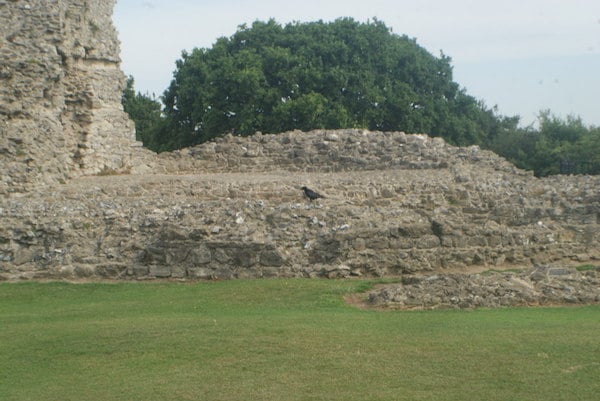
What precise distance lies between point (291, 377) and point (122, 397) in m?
1.61

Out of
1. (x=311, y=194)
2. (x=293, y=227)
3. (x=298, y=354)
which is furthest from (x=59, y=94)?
(x=298, y=354)

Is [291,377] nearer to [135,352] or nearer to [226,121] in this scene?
[135,352]

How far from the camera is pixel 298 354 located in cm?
1110

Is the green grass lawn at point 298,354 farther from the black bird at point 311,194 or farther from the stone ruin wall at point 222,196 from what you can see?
the black bird at point 311,194

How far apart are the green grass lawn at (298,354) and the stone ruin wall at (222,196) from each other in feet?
9.93

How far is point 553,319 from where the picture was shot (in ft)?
42.5

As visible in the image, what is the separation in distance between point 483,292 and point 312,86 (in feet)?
96.7

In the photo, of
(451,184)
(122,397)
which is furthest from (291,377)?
(451,184)

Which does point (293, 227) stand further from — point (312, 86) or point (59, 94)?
point (312, 86)

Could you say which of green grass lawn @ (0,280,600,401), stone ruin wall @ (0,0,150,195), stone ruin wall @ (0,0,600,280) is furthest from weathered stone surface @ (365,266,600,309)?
stone ruin wall @ (0,0,150,195)

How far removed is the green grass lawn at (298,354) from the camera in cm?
1005

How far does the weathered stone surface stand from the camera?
14180 mm

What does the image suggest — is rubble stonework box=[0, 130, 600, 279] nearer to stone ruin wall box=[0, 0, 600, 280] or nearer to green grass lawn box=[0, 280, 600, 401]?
stone ruin wall box=[0, 0, 600, 280]

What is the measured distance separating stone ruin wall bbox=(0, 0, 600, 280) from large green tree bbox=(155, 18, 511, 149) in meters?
14.1
